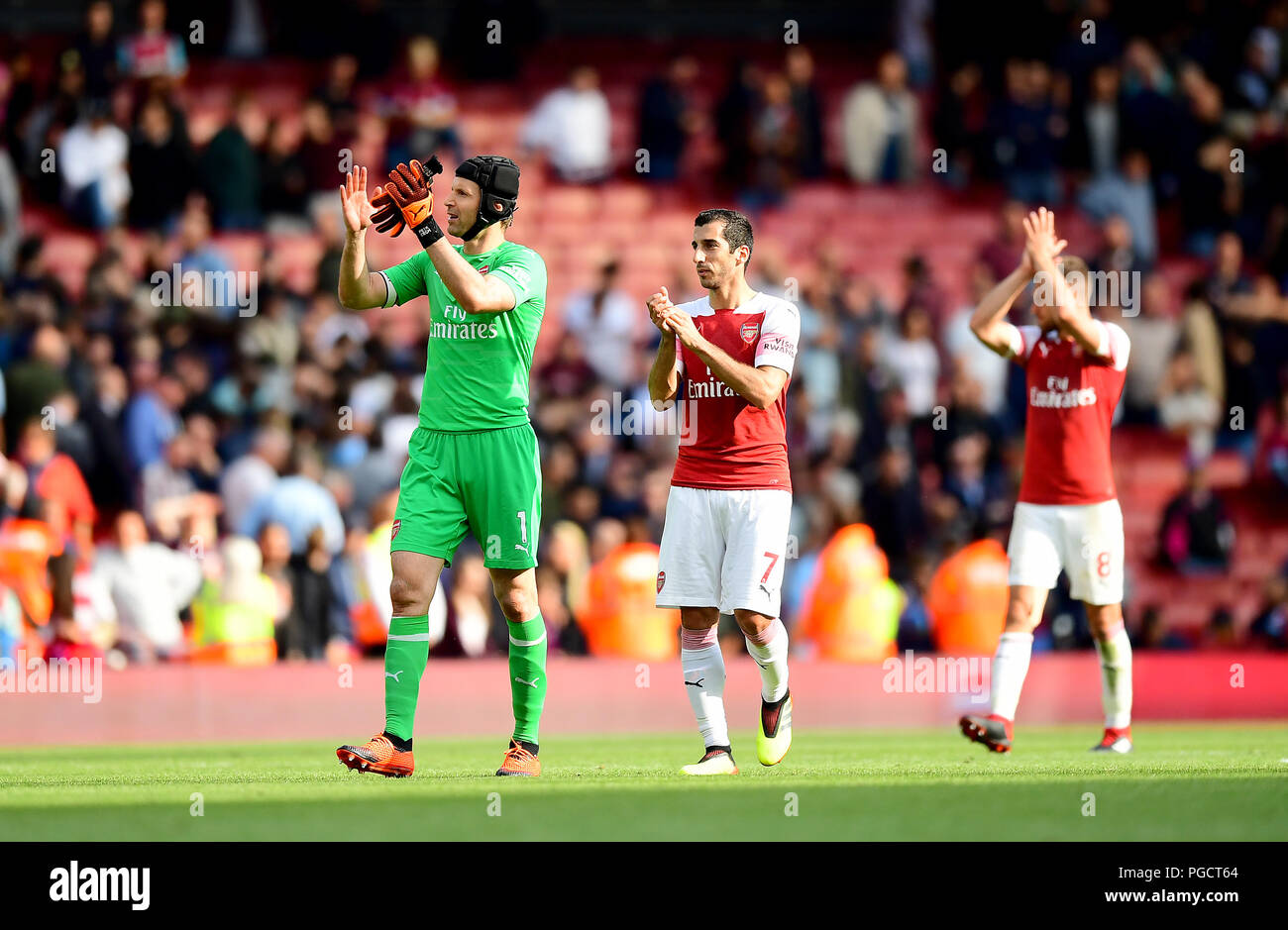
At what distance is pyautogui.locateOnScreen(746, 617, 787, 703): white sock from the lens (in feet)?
29.8

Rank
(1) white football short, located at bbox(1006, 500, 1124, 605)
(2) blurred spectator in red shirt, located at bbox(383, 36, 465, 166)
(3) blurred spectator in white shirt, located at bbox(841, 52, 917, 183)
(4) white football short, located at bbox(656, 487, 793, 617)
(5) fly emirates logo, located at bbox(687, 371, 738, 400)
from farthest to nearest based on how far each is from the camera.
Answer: (3) blurred spectator in white shirt, located at bbox(841, 52, 917, 183), (2) blurred spectator in red shirt, located at bbox(383, 36, 465, 166), (1) white football short, located at bbox(1006, 500, 1124, 605), (5) fly emirates logo, located at bbox(687, 371, 738, 400), (4) white football short, located at bbox(656, 487, 793, 617)

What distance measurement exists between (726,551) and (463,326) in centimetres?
157

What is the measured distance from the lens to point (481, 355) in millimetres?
8766

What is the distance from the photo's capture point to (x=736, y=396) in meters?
9.08

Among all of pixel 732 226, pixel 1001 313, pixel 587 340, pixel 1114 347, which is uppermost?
pixel 587 340

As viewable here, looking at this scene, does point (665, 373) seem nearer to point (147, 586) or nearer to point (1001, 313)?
point (1001, 313)

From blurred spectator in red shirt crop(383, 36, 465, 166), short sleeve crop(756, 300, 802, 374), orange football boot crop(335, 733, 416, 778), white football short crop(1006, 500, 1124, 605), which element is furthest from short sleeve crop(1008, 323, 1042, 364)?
blurred spectator in red shirt crop(383, 36, 465, 166)

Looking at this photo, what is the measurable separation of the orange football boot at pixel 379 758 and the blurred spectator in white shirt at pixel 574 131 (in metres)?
14.2

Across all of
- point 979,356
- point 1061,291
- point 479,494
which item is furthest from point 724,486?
point 979,356

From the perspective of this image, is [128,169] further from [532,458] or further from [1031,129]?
[532,458]

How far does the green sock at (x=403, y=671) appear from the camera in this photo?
852 cm

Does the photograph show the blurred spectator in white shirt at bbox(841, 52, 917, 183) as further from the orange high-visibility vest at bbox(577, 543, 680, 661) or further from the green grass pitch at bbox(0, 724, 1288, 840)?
the green grass pitch at bbox(0, 724, 1288, 840)

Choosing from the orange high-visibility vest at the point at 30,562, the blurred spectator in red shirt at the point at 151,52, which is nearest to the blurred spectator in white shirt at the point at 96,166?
the blurred spectator in red shirt at the point at 151,52

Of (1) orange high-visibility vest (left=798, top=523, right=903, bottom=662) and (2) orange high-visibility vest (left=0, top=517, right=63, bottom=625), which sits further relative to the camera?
(1) orange high-visibility vest (left=798, top=523, right=903, bottom=662)
